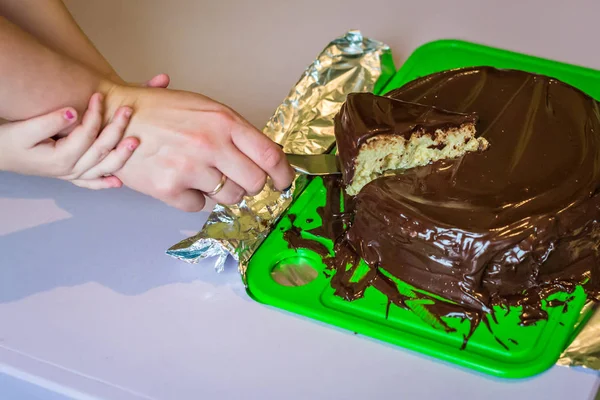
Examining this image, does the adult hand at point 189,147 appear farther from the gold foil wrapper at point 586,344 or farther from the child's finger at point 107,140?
the gold foil wrapper at point 586,344

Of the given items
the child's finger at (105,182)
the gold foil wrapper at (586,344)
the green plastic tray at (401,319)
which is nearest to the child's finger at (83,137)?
the child's finger at (105,182)

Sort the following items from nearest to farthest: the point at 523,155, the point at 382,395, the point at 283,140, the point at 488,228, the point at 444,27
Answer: the point at 382,395 → the point at 488,228 → the point at 523,155 → the point at 283,140 → the point at 444,27

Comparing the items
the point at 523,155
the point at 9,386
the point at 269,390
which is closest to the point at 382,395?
the point at 269,390

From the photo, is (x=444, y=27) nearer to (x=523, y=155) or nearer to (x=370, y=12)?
(x=370, y=12)

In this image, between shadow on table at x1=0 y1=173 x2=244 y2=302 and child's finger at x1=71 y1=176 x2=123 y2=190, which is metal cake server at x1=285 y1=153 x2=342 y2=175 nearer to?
shadow on table at x1=0 y1=173 x2=244 y2=302

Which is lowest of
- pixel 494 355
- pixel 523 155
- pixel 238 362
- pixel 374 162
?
pixel 238 362

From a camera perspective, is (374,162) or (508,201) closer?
(508,201)

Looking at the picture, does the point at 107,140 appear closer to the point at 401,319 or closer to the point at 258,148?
the point at 258,148
